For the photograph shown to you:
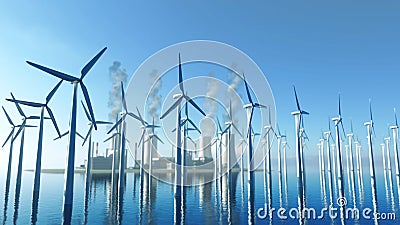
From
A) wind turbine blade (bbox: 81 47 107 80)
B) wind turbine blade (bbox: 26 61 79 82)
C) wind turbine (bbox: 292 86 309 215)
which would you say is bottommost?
wind turbine (bbox: 292 86 309 215)

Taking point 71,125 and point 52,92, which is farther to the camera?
point 52,92

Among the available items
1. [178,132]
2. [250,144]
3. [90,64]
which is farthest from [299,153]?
[90,64]

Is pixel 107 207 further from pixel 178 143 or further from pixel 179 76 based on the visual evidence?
pixel 179 76

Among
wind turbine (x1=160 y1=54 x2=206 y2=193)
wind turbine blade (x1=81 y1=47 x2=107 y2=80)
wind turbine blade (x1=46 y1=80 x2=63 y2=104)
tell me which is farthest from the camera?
wind turbine blade (x1=46 y1=80 x2=63 y2=104)

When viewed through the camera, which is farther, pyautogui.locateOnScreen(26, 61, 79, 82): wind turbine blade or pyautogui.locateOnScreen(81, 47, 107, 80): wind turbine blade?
pyautogui.locateOnScreen(81, 47, 107, 80): wind turbine blade

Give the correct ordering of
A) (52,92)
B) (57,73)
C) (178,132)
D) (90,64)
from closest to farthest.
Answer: (57,73) < (90,64) < (178,132) < (52,92)

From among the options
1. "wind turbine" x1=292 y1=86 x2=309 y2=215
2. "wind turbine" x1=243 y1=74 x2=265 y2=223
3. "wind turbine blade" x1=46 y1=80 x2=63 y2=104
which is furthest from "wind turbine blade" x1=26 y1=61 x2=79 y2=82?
"wind turbine" x1=292 y1=86 x2=309 y2=215

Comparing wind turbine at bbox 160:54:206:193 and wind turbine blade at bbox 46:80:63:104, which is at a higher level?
wind turbine blade at bbox 46:80:63:104

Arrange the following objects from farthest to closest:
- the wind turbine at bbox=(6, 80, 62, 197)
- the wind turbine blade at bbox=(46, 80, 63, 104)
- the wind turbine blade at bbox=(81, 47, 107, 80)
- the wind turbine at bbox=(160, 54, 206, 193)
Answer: the wind turbine at bbox=(6, 80, 62, 197) < the wind turbine blade at bbox=(46, 80, 63, 104) < the wind turbine at bbox=(160, 54, 206, 193) < the wind turbine blade at bbox=(81, 47, 107, 80)

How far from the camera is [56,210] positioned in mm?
53844

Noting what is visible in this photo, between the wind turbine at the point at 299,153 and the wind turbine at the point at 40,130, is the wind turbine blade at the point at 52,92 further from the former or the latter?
the wind turbine at the point at 299,153

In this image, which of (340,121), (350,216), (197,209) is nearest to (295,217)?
(350,216)

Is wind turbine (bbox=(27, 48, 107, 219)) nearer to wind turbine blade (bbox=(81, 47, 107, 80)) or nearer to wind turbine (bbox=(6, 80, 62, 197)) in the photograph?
wind turbine blade (bbox=(81, 47, 107, 80))

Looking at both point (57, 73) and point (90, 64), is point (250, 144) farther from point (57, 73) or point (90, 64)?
point (57, 73)
